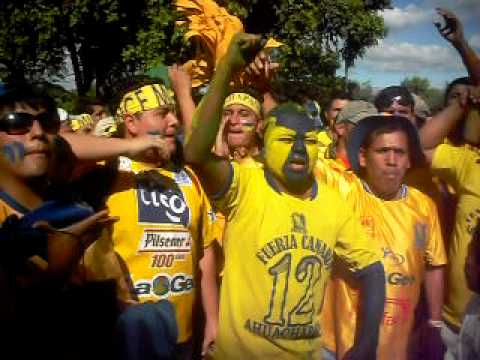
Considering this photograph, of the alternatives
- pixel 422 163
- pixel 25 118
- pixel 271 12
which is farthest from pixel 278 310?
pixel 271 12

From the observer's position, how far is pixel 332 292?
11.0 ft

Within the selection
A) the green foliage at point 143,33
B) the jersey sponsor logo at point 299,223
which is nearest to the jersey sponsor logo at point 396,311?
the jersey sponsor logo at point 299,223

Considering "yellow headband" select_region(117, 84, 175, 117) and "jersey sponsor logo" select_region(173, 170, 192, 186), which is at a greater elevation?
"yellow headband" select_region(117, 84, 175, 117)

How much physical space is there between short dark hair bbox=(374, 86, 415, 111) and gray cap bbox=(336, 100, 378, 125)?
0.07 meters

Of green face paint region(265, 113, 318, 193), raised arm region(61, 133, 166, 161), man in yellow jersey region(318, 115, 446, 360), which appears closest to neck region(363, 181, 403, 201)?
man in yellow jersey region(318, 115, 446, 360)

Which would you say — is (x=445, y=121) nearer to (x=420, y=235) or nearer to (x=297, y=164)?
(x=420, y=235)

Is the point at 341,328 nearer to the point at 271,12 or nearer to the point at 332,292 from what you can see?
the point at 332,292

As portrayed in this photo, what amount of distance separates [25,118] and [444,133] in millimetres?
2244

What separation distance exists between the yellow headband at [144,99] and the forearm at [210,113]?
52 cm

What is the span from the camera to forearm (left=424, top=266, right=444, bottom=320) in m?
3.50

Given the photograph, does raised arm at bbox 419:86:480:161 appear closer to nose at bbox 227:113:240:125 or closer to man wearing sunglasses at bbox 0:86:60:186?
→ nose at bbox 227:113:240:125

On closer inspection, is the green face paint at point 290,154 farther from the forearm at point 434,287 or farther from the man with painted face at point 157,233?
the forearm at point 434,287

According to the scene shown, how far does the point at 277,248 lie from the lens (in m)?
2.98

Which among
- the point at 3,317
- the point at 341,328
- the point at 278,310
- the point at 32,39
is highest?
the point at 32,39
